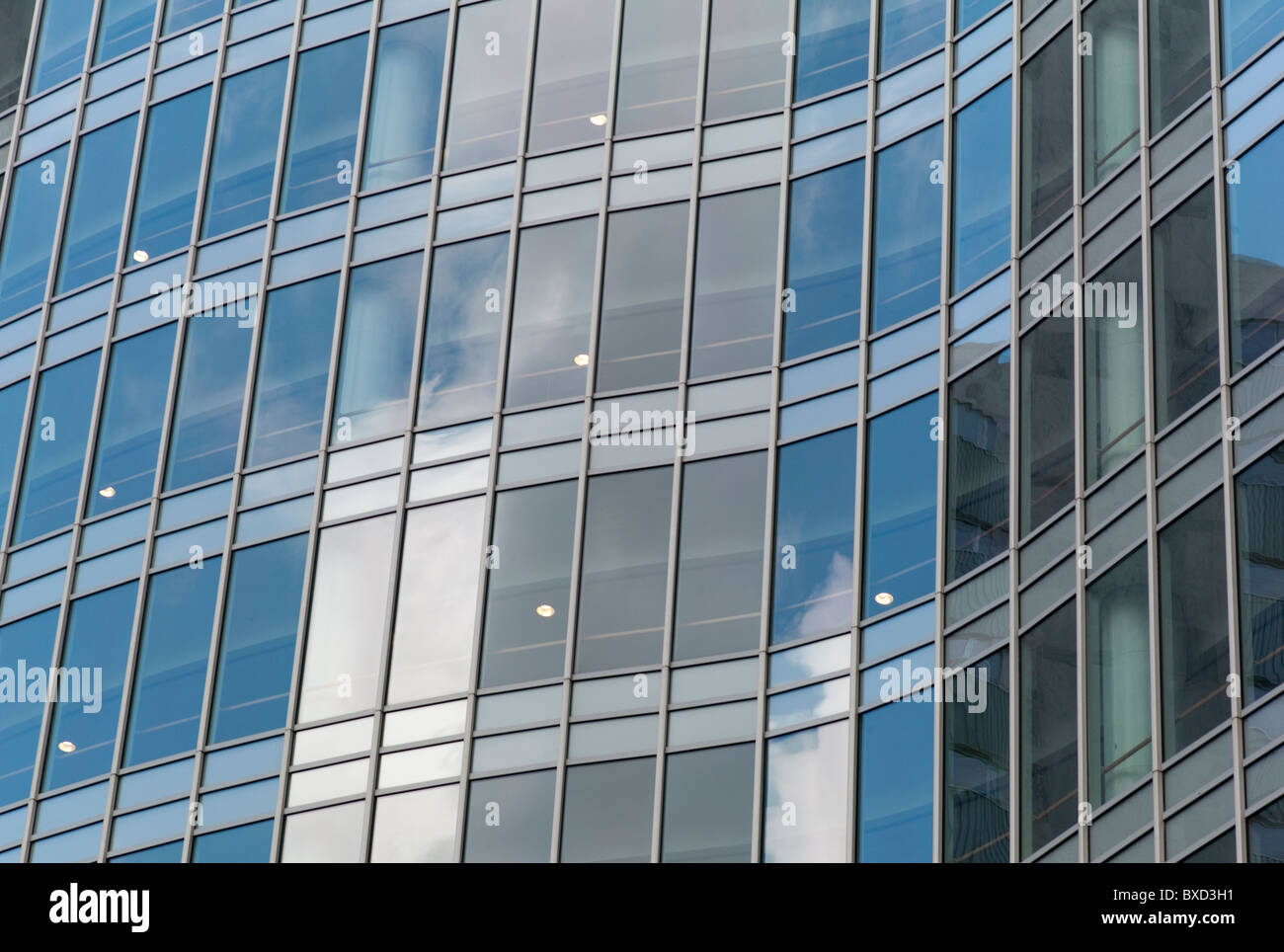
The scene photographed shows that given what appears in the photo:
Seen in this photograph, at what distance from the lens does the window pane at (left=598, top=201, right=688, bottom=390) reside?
2848cm

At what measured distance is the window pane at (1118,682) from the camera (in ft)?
72.4

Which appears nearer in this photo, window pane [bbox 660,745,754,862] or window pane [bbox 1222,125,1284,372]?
window pane [bbox 1222,125,1284,372]

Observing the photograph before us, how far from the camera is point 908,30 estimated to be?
29.0 m

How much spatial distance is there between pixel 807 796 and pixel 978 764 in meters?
2.33

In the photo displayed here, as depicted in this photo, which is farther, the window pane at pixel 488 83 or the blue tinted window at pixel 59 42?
the blue tinted window at pixel 59 42

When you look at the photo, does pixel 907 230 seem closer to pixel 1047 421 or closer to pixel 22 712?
pixel 1047 421

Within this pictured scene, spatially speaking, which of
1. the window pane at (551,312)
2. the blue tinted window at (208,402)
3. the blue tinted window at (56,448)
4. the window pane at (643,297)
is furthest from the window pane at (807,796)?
the blue tinted window at (56,448)

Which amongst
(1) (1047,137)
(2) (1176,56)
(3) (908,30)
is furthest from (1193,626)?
(3) (908,30)

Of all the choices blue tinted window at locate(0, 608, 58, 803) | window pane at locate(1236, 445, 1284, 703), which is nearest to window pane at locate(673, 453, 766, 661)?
window pane at locate(1236, 445, 1284, 703)

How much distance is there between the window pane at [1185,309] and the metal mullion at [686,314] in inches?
239

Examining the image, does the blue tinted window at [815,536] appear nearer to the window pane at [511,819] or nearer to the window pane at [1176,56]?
the window pane at [511,819]

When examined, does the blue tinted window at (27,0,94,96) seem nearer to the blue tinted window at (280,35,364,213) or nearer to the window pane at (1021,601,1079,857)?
the blue tinted window at (280,35,364,213)

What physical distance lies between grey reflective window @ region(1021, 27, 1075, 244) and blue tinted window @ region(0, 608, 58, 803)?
15.4 meters
